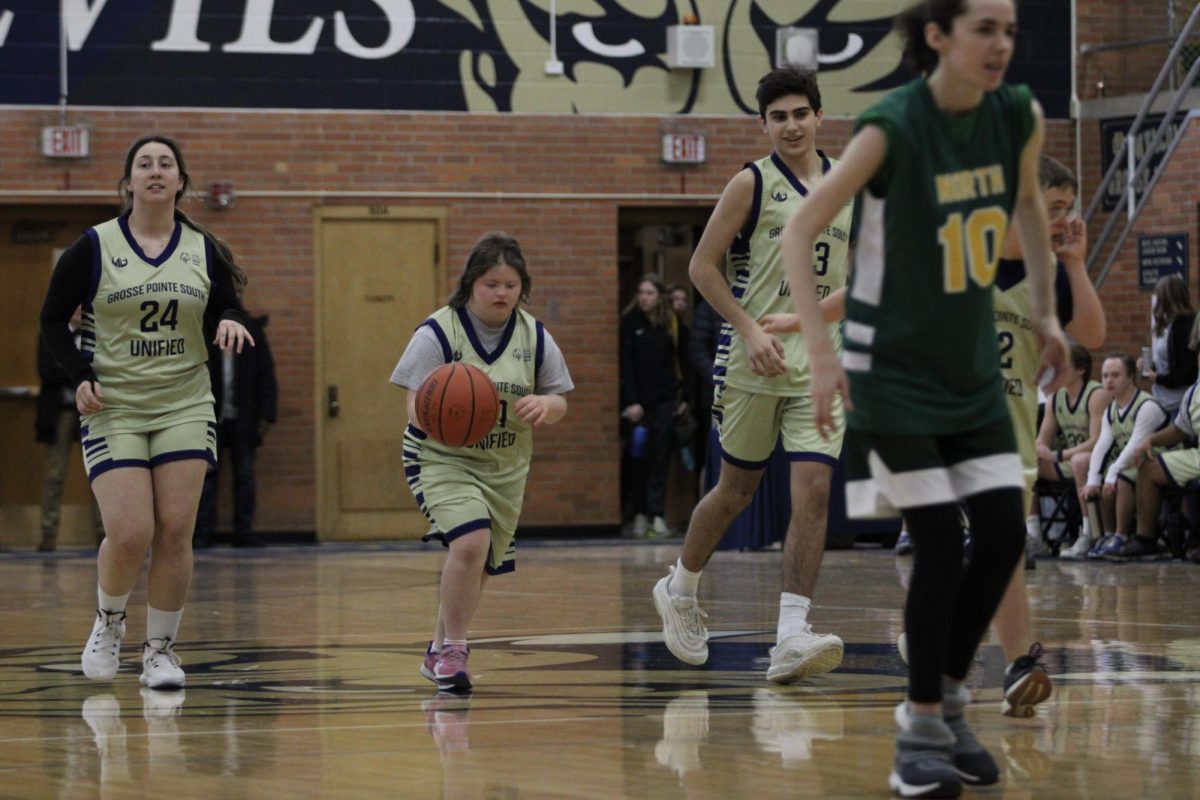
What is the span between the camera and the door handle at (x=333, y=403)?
18.0m

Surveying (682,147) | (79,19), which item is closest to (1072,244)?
(682,147)

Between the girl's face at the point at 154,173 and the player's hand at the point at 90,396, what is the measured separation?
0.71 m

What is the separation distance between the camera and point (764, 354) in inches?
270

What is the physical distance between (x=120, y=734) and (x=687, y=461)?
1293 cm

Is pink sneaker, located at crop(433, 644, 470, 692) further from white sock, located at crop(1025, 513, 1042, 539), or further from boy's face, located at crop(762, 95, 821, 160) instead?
white sock, located at crop(1025, 513, 1042, 539)

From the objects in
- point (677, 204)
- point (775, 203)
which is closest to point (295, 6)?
point (677, 204)

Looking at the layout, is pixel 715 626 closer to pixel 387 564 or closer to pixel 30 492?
pixel 387 564

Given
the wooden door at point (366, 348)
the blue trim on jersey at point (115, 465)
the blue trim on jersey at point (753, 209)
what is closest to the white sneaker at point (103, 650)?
the blue trim on jersey at point (115, 465)

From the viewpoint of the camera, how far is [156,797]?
15.7ft

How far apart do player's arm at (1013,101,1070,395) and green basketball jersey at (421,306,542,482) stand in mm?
2419

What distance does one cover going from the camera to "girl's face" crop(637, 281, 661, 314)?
59.1 feet

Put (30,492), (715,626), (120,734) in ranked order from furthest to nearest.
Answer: (30,492) → (715,626) → (120,734)

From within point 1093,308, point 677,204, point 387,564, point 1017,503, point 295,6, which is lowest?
point 387,564

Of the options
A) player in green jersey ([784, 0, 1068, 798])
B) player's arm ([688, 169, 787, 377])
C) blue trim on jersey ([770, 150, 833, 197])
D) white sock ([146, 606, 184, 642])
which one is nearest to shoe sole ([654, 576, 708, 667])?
player's arm ([688, 169, 787, 377])
